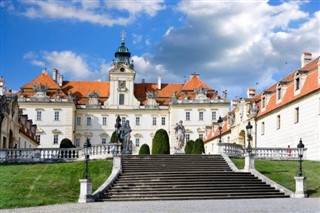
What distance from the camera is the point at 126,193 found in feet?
84.8

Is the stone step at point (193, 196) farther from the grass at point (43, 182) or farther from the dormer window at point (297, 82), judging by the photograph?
the dormer window at point (297, 82)

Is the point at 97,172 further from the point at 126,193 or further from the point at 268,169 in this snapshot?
the point at 268,169

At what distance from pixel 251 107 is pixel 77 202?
33354mm

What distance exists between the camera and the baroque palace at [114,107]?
82.4 meters

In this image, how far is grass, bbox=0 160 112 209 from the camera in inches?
948

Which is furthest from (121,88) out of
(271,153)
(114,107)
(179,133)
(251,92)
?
(271,153)

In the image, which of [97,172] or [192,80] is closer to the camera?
[97,172]

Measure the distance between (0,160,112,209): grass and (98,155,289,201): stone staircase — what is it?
1.53 m

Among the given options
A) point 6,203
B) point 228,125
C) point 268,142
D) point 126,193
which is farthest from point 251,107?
point 6,203

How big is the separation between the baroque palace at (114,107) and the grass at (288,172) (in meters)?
46.9

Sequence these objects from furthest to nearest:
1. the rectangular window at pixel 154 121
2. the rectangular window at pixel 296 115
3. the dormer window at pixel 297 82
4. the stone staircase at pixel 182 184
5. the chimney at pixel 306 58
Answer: the rectangular window at pixel 154 121 → the chimney at pixel 306 58 → the dormer window at pixel 297 82 → the rectangular window at pixel 296 115 → the stone staircase at pixel 182 184

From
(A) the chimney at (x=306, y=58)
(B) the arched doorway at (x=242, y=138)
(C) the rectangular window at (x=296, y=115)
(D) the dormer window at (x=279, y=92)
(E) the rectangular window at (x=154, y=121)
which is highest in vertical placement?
(A) the chimney at (x=306, y=58)

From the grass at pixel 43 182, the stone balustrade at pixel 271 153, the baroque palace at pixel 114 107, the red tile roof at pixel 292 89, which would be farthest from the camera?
the baroque palace at pixel 114 107

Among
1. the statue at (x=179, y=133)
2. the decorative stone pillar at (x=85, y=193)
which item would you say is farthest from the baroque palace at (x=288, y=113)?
the decorative stone pillar at (x=85, y=193)
